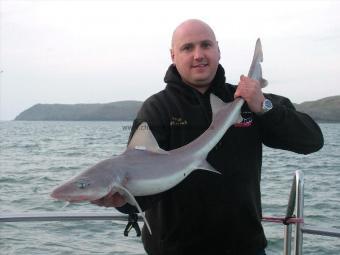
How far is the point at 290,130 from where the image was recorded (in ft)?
11.7

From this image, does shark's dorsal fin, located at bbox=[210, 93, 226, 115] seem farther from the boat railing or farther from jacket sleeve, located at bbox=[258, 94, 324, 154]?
the boat railing

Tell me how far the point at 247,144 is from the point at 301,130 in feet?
1.24

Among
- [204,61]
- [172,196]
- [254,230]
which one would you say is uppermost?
[204,61]

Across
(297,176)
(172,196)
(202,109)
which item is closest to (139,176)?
(172,196)

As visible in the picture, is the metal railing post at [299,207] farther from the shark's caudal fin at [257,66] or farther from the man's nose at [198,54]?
the man's nose at [198,54]

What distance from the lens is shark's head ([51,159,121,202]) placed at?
8.71 feet

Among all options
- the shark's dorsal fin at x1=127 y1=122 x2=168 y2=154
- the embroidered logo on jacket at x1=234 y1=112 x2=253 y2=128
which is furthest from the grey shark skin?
the embroidered logo on jacket at x1=234 y1=112 x2=253 y2=128

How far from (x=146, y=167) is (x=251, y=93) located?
91cm

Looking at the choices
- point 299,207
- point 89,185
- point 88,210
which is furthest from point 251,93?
point 88,210

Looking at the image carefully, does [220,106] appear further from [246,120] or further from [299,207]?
[299,207]

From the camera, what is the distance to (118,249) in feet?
26.7

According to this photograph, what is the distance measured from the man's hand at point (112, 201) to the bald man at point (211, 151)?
16cm

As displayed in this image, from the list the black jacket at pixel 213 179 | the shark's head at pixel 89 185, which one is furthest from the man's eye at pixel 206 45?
the shark's head at pixel 89 185

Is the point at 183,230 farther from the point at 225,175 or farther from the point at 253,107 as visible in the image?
the point at 253,107
